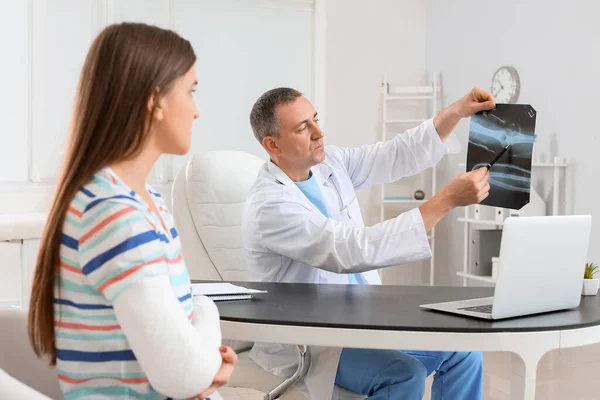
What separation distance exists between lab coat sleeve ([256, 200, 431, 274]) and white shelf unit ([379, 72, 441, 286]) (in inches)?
134

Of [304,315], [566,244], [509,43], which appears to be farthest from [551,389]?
[509,43]

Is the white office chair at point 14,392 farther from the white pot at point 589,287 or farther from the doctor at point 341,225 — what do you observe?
the white pot at point 589,287

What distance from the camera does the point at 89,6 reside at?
4891 mm

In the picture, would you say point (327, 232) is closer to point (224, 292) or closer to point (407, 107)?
point (224, 292)

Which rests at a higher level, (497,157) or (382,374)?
(497,157)

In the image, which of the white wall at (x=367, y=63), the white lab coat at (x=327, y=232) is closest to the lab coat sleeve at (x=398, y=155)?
the white lab coat at (x=327, y=232)

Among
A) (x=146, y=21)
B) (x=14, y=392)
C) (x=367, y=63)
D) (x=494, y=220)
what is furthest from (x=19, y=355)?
(x=367, y=63)

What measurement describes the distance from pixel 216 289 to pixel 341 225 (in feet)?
1.38

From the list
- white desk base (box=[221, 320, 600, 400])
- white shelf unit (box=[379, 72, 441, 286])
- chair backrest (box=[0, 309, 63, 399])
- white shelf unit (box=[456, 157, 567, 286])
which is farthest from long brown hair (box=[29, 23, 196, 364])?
white shelf unit (box=[379, 72, 441, 286])

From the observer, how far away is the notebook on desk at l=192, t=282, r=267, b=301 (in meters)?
1.58

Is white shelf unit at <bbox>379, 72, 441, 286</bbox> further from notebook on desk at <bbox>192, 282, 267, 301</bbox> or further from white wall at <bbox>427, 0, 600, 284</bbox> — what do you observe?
notebook on desk at <bbox>192, 282, 267, 301</bbox>

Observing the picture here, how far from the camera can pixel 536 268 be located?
1.40 meters

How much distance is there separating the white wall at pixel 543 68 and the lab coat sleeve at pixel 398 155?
2.01 metres

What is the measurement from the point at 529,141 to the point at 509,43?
A: 338cm
